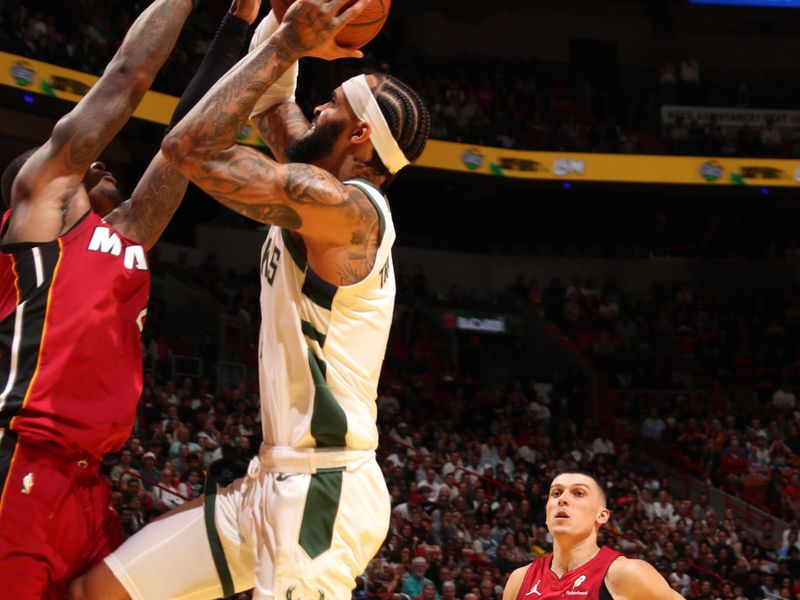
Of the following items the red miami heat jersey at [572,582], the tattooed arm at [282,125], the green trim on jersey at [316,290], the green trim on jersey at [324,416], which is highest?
the tattooed arm at [282,125]

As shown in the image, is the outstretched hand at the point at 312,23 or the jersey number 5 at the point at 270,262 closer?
the outstretched hand at the point at 312,23

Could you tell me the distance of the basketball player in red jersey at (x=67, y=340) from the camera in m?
3.21

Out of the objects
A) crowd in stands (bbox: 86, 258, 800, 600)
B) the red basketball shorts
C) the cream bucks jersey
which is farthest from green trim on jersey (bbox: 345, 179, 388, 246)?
crowd in stands (bbox: 86, 258, 800, 600)

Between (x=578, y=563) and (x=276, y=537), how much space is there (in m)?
2.35

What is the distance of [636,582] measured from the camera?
16.1ft

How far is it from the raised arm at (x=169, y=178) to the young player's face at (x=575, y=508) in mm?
2294

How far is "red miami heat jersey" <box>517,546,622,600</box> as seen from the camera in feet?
16.5

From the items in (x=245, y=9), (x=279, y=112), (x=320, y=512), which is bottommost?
(x=320, y=512)

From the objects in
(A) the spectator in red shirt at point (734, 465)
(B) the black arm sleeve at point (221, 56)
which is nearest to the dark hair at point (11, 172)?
(B) the black arm sleeve at point (221, 56)

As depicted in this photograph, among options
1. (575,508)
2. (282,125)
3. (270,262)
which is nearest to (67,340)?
(270,262)

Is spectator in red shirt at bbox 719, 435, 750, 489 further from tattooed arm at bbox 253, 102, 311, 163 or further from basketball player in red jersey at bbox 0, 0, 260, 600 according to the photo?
basketball player in red jersey at bbox 0, 0, 260, 600

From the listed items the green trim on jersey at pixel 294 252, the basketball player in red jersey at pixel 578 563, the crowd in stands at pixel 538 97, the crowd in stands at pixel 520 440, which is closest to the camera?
the green trim on jersey at pixel 294 252

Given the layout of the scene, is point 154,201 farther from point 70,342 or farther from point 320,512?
point 320,512

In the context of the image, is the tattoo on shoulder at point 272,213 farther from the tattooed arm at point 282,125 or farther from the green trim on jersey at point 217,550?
the green trim on jersey at point 217,550
